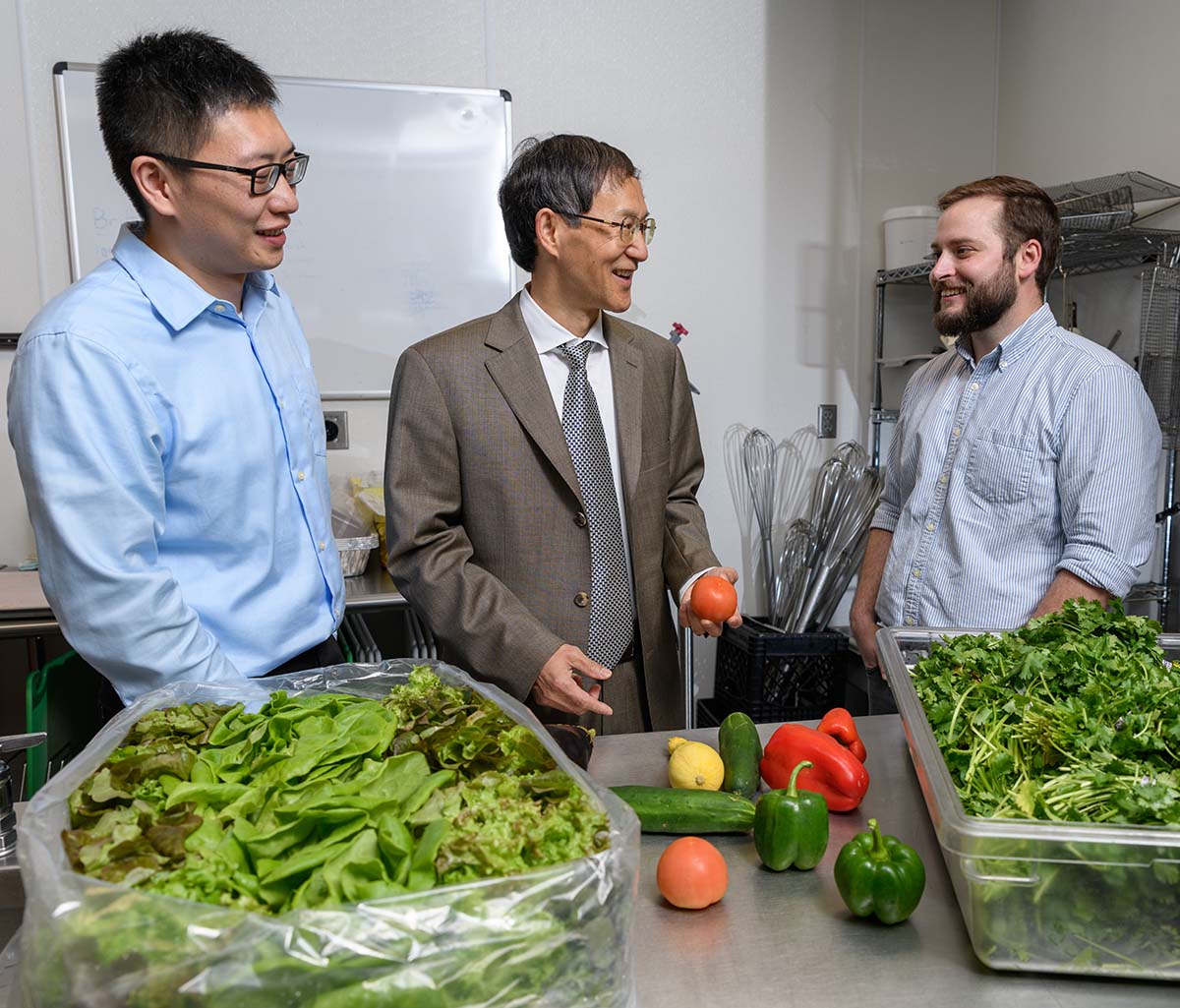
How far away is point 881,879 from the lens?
3.09 feet

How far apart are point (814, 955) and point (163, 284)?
1189mm

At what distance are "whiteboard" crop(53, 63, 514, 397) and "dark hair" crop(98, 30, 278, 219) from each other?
1.70 meters

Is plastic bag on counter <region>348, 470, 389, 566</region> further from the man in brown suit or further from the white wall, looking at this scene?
the man in brown suit

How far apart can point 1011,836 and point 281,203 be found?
1.23 meters

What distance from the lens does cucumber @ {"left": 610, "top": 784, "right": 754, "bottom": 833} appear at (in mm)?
1132

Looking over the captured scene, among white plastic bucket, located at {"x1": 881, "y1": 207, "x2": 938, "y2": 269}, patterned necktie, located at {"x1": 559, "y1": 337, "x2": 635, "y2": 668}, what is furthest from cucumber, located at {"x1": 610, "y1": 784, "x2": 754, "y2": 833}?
white plastic bucket, located at {"x1": 881, "y1": 207, "x2": 938, "y2": 269}

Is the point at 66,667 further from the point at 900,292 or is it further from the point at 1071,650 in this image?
the point at 900,292

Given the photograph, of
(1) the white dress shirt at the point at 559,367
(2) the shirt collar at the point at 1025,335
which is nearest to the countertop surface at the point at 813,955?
(1) the white dress shirt at the point at 559,367

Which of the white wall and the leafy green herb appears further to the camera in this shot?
the white wall

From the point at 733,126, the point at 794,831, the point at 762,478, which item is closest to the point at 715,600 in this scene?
the point at 794,831

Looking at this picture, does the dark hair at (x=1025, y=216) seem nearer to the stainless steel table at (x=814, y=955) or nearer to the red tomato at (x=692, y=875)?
the stainless steel table at (x=814, y=955)

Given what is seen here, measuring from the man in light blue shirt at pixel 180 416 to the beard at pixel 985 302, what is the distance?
1324mm

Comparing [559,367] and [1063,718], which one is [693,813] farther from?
[559,367]

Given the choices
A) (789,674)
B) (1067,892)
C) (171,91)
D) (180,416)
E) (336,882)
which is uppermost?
(171,91)
